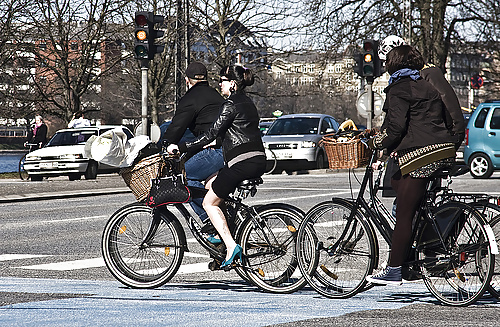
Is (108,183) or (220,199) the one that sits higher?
Result: (220,199)

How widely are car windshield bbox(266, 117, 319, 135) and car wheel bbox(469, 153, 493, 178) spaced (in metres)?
5.85

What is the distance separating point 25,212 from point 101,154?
27.0 ft

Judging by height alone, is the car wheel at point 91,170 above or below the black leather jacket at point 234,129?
below

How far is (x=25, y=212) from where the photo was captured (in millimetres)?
14125

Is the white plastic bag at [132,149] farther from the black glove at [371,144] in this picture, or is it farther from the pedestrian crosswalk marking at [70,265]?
the pedestrian crosswalk marking at [70,265]

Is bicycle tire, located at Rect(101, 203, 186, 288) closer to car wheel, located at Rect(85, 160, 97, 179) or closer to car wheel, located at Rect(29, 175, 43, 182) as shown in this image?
car wheel, located at Rect(85, 160, 97, 179)

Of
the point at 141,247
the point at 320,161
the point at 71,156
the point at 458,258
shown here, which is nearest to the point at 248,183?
the point at 141,247

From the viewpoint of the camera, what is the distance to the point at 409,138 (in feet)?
18.9

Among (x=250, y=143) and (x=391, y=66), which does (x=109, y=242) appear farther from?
(x=391, y=66)

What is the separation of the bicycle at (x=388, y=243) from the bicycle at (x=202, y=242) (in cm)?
18


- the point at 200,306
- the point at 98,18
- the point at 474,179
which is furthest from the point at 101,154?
the point at 98,18

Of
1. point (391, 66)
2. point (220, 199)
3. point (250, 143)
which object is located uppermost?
point (391, 66)

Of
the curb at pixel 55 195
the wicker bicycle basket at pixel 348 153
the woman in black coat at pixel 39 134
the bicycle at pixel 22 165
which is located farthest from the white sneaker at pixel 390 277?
the woman in black coat at pixel 39 134

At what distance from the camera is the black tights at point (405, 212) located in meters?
5.77
